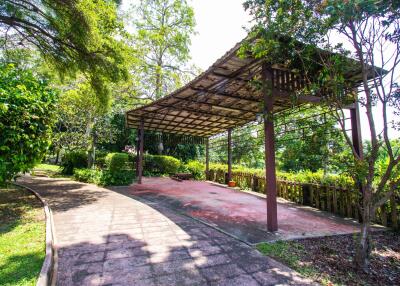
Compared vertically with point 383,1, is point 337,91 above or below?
below

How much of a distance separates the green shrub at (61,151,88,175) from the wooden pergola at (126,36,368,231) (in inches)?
183

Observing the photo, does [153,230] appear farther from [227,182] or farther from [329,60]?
[227,182]

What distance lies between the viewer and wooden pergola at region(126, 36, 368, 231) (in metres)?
4.94

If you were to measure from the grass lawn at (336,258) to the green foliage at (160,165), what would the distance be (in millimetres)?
12142

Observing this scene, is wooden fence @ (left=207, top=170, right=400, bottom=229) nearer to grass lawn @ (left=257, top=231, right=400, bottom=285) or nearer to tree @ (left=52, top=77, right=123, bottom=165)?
grass lawn @ (left=257, top=231, right=400, bottom=285)

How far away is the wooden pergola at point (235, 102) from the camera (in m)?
4.94

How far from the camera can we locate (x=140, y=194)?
8.49 metres

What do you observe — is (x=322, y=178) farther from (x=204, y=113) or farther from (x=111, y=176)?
(x=111, y=176)

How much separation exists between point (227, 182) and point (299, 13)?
A: 1027 cm

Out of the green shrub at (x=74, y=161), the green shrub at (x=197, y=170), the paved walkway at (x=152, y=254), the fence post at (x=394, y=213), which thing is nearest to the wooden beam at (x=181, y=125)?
the green shrub at (x=197, y=170)

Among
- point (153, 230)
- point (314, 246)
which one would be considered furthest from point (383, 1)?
point (153, 230)

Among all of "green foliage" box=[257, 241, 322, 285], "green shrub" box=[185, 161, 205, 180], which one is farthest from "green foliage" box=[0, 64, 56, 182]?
"green shrub" box=[185, 161, 205, 180]

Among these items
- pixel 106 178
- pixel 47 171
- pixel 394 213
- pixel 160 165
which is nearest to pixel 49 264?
pixel 394 213

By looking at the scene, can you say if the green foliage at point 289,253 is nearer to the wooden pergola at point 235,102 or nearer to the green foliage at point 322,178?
the wooden pergola at point 235,102
